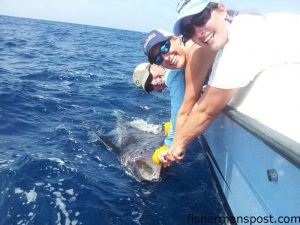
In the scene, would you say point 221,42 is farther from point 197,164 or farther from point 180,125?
point 197,164

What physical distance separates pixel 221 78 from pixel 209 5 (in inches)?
24.2

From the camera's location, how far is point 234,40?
8.52ft

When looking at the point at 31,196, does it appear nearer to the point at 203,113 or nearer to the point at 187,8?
the point at 203,113

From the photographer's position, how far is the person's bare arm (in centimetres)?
333

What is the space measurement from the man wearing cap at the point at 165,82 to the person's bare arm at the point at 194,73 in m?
0.34

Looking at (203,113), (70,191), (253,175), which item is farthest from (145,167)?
(253,175)

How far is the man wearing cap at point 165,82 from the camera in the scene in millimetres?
3881

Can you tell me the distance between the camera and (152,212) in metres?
3.99

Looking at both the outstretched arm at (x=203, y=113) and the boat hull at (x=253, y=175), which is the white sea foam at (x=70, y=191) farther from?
the boat hull at (x=253, y=175)

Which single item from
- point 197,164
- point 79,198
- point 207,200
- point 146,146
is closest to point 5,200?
point 79,198

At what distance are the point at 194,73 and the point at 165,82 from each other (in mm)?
897

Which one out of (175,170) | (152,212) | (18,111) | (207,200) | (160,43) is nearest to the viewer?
(160,43)

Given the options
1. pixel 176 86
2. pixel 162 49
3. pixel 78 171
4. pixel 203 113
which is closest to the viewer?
pixel 203 113

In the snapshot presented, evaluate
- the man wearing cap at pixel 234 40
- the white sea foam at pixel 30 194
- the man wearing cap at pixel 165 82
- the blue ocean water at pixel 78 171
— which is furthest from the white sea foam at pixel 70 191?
the man wearing cap at pixel 234 40
